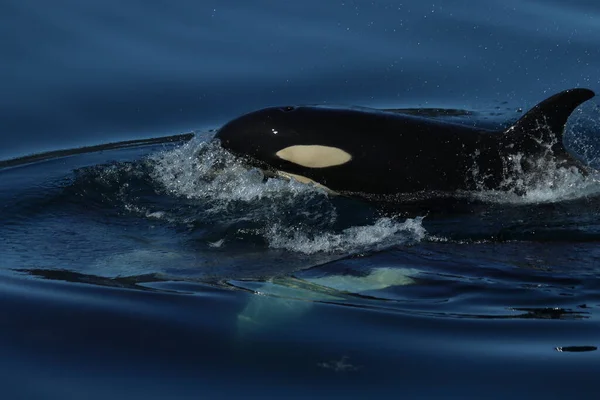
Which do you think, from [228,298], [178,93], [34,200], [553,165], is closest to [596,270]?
[553,165]

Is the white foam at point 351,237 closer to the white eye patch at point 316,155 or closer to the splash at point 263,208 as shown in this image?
the splash at point 263,208

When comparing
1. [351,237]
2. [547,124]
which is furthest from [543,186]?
[351,237]

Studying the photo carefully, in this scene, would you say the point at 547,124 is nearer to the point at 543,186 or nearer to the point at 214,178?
the point at 543,186

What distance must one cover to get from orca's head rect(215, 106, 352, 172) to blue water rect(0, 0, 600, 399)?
24 centimetres

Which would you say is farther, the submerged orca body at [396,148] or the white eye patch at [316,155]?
the white eye patch at [316,155]

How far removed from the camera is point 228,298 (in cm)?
870

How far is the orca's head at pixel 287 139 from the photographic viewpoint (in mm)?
11766

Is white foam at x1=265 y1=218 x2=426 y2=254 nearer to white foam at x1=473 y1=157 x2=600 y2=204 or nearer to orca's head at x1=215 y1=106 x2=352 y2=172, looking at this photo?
white foam at x1=473 y1=157 x2=600 y2=204

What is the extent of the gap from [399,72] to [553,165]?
587cm

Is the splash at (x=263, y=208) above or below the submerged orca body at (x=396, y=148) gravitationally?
below

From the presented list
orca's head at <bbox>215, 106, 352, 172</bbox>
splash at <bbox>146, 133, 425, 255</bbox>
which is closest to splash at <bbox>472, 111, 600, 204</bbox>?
splash at <bbox>146, 133, 425, 255</bbox>

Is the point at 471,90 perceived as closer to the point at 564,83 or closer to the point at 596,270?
the point at 564,83

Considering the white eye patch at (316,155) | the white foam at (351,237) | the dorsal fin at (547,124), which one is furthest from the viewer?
the white eye patch at (316,155)

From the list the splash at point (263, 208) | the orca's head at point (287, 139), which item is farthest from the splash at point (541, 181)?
the orca's head at point (287, 139)
